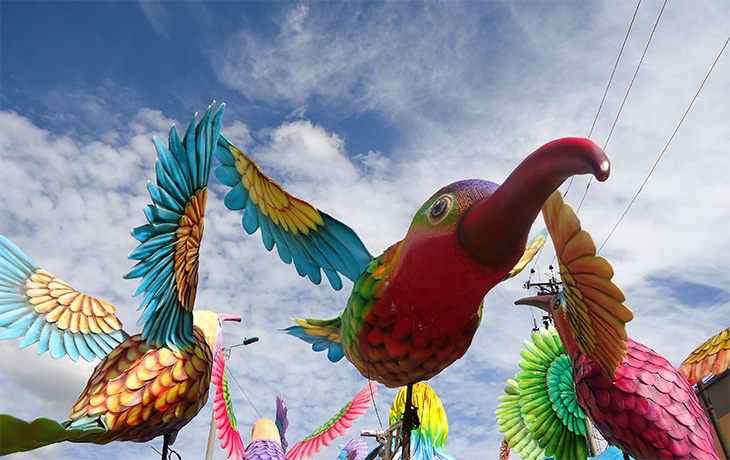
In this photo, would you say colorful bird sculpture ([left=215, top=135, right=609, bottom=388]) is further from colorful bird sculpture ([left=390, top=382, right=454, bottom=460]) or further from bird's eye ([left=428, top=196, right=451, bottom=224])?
colorful bird sculpture ([left=390, top=382, right=454, bottom=460])

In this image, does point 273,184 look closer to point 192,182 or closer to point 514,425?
point 192,182

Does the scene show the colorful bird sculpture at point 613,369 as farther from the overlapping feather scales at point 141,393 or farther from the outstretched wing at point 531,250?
the overlapping feather scales at point 141,393

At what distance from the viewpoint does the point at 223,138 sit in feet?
8.86

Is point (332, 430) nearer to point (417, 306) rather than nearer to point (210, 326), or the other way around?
point (210, 326)

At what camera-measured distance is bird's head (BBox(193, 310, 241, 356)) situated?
3.44 m

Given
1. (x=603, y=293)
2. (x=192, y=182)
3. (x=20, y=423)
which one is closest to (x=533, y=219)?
(x=603, y=293)

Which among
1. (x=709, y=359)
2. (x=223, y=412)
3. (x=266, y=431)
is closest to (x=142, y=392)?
(x=223, y=412)

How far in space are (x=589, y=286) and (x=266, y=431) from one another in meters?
4.53

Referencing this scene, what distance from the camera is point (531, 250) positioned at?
10.0 feet

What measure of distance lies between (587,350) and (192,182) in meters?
2.17

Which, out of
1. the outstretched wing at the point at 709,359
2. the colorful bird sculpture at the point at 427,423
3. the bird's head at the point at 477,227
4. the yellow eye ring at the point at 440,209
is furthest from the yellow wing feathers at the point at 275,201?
the colorful bird sculpture at the point at 427,423

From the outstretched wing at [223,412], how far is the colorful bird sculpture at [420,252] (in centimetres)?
158

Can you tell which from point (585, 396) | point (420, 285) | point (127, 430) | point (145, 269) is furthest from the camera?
point (585, 396)

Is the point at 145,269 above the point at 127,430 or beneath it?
above
